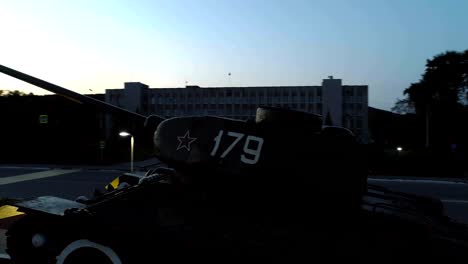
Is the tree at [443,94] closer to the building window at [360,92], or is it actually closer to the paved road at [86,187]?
the building window at [360,92]

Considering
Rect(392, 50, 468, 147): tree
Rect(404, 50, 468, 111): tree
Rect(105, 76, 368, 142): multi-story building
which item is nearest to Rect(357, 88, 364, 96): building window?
Rect(105, 76, 368, 142): multi-story building

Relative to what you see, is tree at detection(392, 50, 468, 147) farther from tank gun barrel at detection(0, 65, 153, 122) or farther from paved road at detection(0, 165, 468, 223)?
tank gun barrel at detection(0, 65, 153, 122)

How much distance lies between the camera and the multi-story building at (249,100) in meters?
72.8

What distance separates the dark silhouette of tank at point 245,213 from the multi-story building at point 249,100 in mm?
69678

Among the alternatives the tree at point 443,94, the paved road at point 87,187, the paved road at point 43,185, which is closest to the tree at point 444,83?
the tree at point 443,94

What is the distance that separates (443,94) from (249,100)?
36236 millimetres

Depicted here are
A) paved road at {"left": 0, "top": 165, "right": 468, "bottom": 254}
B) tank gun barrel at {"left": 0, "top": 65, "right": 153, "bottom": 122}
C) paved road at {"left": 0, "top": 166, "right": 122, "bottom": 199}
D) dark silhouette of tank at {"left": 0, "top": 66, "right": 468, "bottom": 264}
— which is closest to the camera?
dark silhouette of tank at {"left": 0, "top": 66, "right": 468, "bottom": 264}

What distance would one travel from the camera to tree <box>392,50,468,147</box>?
158 ft

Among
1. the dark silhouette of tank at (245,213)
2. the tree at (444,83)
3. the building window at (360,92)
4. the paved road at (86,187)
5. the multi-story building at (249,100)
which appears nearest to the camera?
the dark silhouette of tank at (245,213)

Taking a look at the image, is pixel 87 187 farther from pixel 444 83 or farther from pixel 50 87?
pixel 444 83

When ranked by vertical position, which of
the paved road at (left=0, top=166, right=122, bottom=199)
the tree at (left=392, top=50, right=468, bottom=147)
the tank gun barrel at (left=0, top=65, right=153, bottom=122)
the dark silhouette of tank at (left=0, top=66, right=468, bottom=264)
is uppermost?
the tree at (left=392, top=50, right=468, bottom=147)

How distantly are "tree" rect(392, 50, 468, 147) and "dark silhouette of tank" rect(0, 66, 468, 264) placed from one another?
4983cm

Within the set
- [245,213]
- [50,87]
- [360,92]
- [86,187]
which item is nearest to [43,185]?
[86,187]

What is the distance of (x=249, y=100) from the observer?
254 feet
